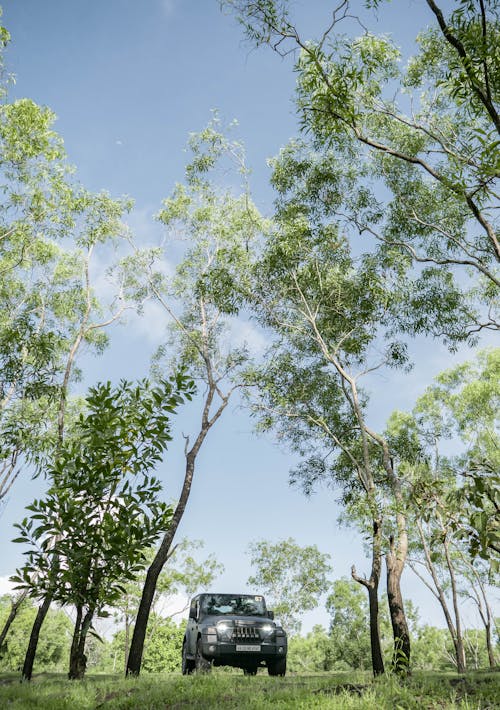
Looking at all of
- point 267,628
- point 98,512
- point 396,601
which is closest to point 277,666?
point 267,628

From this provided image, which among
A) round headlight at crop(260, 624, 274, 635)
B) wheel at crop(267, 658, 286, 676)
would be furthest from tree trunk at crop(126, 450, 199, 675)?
wheel at crop(267, 658, 286, 676)

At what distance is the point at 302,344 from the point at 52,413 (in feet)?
36.3

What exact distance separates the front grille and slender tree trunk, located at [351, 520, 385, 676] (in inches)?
100

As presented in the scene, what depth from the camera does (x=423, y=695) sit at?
591 centimetres

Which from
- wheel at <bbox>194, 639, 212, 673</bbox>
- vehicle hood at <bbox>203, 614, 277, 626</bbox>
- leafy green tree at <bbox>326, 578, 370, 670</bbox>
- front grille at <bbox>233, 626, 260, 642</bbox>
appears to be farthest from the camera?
leafy green tree at <bbox>326, 578, 370, 670</bbox>

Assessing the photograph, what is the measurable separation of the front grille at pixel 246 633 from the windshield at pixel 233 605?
0.88 m

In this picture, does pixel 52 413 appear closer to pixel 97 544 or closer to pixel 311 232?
pixel 311 232

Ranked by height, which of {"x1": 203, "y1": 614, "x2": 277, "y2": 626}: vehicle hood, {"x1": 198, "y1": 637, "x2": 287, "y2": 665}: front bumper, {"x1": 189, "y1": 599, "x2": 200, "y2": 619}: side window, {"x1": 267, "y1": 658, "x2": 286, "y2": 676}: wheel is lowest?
{"x1": 267, "y1": 658, "x2": 286, "y2": 676}: wheel

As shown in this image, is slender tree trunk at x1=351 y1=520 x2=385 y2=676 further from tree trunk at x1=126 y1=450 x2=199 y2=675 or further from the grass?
tree trunk at x1=126 y1=450 x2=199 y2=675

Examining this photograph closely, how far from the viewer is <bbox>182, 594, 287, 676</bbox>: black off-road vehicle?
11172 millimetres

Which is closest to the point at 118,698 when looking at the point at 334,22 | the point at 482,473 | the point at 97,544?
the point at 97,544

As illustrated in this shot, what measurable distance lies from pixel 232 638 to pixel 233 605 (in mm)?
1346

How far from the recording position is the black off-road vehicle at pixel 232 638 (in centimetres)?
1117

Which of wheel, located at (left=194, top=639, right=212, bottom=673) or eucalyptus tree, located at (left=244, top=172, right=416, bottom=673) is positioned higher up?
eucalyptus tree, located at (left=244, top=172, right=416, bottom=673)
